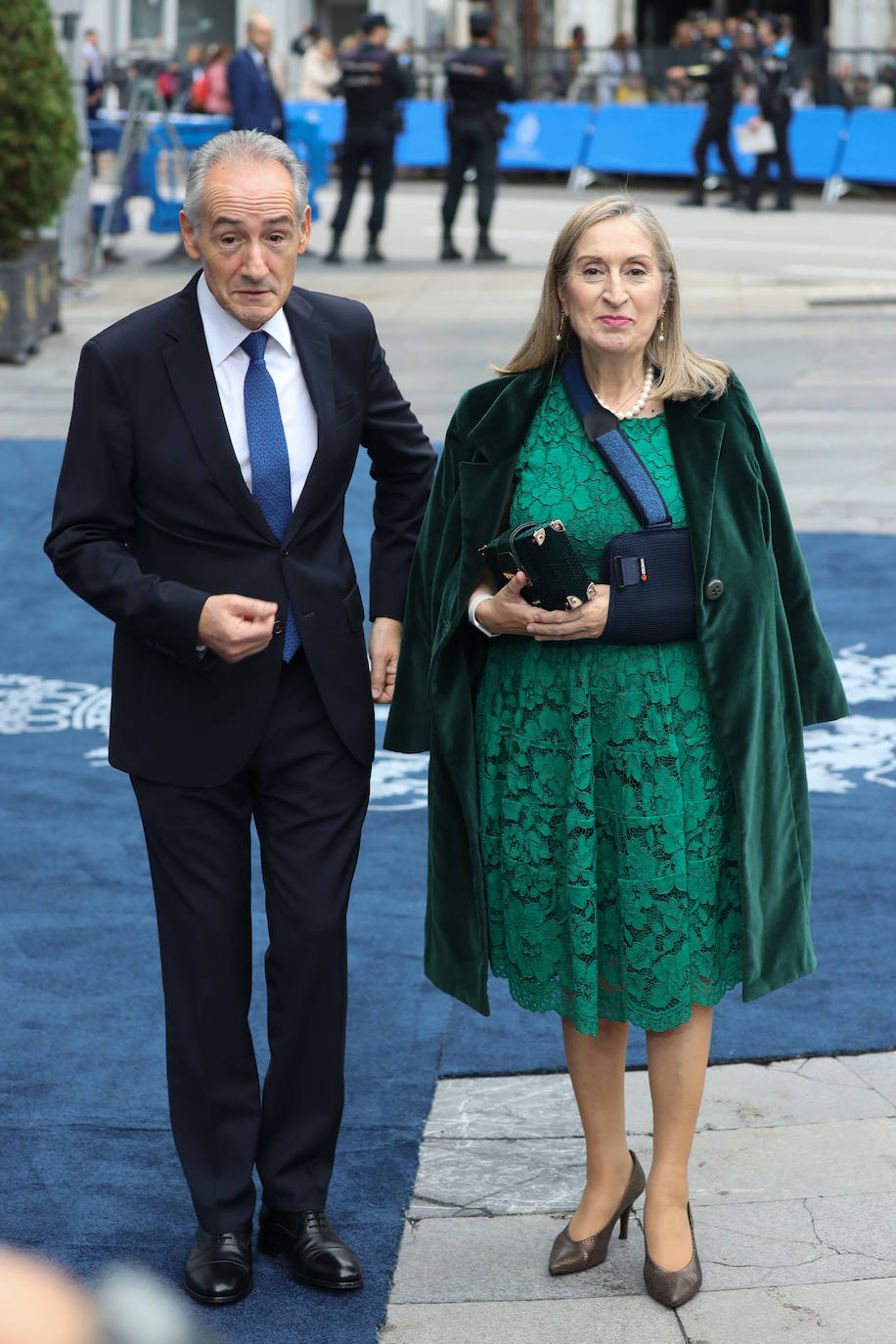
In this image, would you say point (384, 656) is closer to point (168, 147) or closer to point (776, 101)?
point (168, 147)

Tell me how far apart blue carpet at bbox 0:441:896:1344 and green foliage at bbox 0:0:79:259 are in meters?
6.51

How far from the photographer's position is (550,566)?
2.95m

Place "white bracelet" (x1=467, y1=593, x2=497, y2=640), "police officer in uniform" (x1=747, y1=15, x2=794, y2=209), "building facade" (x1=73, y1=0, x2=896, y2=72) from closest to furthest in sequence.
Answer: "white bracelet" (x1=467, y1=593, x2=497, y2=640), "police officer in uniform" (x1=747, y1=15, x2=794, y2=209), "building facade" (x1=73, y1=0, x2=896, y2=72)

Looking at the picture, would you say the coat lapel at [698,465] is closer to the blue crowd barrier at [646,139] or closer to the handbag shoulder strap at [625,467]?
the handbag shoulder strap at [625,467]

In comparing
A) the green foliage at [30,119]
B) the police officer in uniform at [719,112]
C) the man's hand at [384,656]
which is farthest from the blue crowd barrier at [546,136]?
the man's hand at [384,656]

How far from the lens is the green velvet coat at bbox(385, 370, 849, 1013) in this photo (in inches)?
120

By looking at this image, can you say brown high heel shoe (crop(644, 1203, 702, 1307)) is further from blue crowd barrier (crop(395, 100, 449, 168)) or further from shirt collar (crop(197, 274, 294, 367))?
blue crowd barrier (crop(395, 100, 449, 168))

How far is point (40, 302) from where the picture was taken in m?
13.6

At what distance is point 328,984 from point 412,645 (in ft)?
2.08

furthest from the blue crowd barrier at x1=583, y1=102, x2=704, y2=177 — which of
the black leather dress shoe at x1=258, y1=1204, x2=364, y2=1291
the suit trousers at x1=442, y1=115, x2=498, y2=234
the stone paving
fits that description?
the black leather dress shoe at x1=258, y1=1204, x2=364, y2=1291

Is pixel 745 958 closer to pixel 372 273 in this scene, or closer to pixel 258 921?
pixel 258 921

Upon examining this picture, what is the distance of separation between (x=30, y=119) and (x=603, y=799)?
10710mm

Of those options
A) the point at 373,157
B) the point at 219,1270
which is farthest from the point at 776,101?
the point at 219,1270

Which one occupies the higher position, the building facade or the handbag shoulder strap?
the building facade
